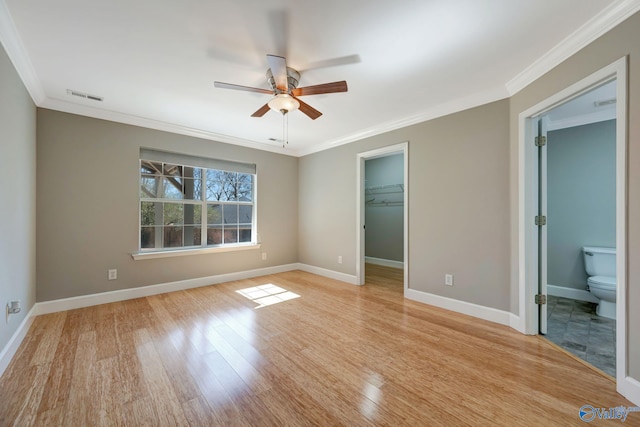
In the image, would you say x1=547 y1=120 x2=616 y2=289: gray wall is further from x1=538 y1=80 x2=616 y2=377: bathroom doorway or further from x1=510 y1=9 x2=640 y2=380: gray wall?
x1=510 y1=9 x2=640 y2=380: gray wall

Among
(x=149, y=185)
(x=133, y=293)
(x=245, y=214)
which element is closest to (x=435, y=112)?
(x=245, y=214)

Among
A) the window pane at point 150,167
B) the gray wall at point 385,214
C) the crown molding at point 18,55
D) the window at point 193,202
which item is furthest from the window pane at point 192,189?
the gray wall at point 385,214

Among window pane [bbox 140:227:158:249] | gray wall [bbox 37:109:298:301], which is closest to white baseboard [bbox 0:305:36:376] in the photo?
gray wall [bbox 37:109:298:301]

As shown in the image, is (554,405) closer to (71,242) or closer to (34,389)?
(34,389)

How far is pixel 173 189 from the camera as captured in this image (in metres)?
3.81

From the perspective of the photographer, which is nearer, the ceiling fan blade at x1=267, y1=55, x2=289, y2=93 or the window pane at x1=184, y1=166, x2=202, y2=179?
the ceiling fan blade at x1=267, y1=55, x2=289, y2=93

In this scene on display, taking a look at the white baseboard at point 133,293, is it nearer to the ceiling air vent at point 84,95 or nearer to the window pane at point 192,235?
the window pane at point 192,235

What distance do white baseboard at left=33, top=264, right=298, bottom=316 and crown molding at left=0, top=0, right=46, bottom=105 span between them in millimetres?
2292

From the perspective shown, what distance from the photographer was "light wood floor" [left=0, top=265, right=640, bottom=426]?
1.43 metres

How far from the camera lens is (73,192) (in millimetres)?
3004

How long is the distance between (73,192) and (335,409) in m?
3.72

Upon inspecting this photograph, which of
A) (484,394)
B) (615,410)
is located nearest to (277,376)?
(484,394)

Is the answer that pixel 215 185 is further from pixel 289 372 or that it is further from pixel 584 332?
pixel 584 332

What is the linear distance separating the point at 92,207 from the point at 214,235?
1598 millimetres
